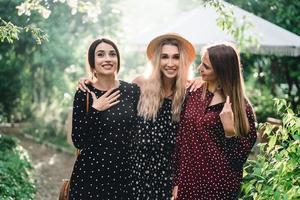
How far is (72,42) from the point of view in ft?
48.9

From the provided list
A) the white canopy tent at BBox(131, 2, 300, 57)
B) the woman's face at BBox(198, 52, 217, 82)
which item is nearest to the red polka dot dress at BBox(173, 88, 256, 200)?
the woman's face at BBox(198, 52, 217, 82)

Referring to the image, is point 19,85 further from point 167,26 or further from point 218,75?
point 218,75

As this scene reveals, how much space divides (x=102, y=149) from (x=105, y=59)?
0.73m

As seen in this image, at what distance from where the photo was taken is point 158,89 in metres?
4.63

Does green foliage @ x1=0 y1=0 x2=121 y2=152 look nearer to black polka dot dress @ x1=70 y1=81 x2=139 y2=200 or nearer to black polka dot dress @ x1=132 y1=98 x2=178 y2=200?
black polka dot dress @ x1=70 y1=81 x2=139 y2=200

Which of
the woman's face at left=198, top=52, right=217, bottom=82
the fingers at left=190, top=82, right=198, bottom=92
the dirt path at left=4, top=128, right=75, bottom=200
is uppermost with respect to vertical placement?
the woman's face at left=198, top=52, right=217, bottom=82

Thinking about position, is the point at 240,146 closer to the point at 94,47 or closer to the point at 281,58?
the point at 94,47

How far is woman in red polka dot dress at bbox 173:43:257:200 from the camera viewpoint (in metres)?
4.21

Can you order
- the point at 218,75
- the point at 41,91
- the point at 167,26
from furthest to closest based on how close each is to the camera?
the point at 41,91 < the point at 167,26 < the point at 218,75

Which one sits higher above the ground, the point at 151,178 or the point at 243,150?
the point at 243,150

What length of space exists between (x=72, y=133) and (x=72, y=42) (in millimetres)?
10562

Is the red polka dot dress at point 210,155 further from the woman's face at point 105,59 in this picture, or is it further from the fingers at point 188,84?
the woman's face at point 105,59

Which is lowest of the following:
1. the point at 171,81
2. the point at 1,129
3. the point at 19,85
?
the point at 1,129

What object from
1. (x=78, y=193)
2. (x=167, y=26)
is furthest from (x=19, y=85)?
(x=78, y=193)
